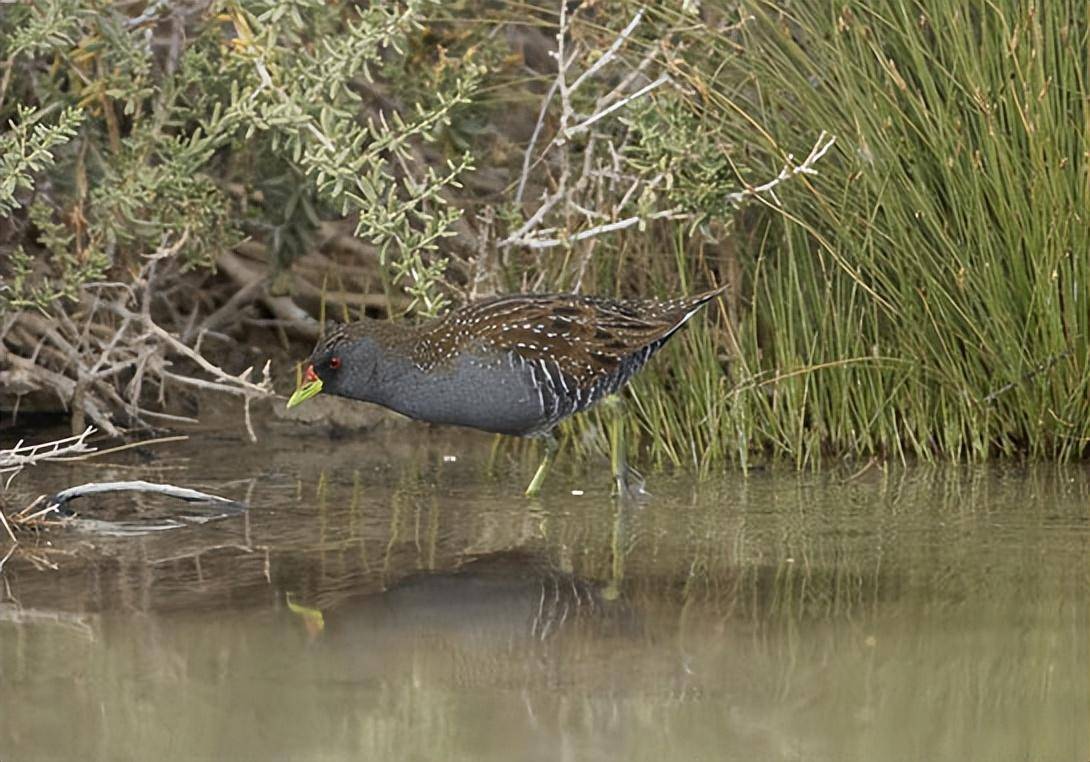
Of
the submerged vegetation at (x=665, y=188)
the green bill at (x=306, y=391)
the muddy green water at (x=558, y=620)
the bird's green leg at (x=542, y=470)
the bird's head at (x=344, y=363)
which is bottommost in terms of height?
the muddy green water at (x=558, y=620)

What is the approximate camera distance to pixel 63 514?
6.10 metres

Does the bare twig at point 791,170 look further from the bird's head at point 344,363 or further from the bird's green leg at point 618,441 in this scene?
the bird's head at point 344,363

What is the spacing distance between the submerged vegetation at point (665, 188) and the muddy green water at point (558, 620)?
0.38 m

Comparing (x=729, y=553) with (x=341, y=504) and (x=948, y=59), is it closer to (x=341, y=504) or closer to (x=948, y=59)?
(x=341, y=504)

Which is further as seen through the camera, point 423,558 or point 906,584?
point 423,558

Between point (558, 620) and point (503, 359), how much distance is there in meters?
1.44

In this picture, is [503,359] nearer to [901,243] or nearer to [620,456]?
[620,456]

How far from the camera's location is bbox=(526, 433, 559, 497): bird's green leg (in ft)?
21.2

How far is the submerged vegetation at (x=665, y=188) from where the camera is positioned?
6.38 meters

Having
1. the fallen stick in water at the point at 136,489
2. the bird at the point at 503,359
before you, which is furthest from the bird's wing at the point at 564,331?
the fallen stick in water at the point at 136,489

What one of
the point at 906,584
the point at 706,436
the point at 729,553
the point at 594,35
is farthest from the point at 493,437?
the point at 906,584

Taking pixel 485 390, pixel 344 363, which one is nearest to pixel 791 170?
pixel 485 390

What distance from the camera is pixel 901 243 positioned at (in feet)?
21.6

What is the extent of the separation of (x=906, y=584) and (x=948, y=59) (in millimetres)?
2063
